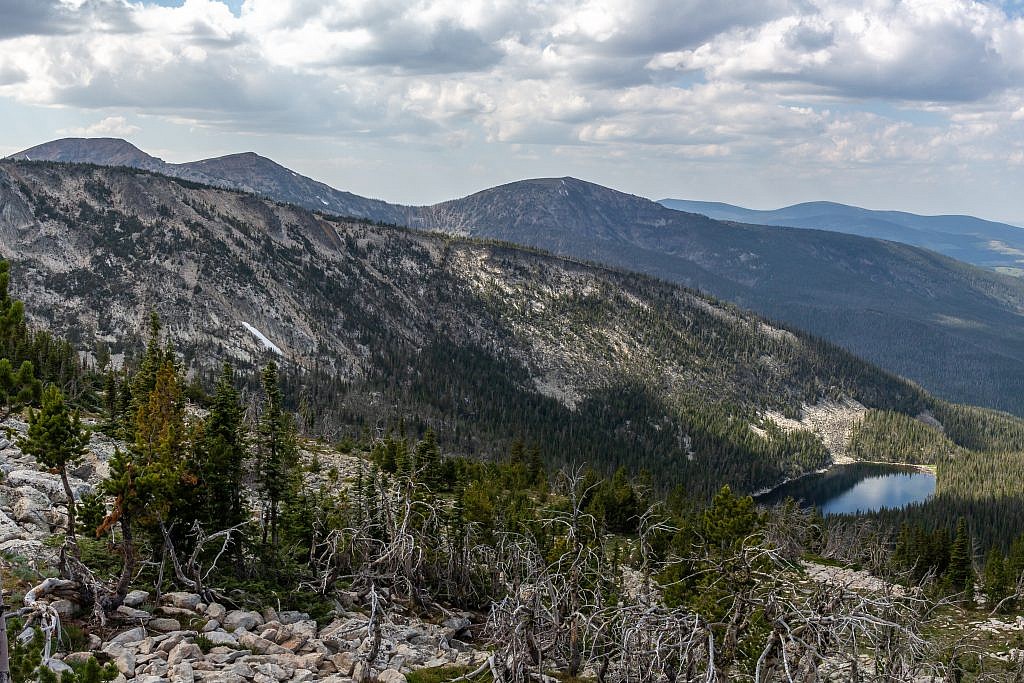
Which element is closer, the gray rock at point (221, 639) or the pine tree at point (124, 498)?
the gray rock at point (221, 639)

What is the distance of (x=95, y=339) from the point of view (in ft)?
537

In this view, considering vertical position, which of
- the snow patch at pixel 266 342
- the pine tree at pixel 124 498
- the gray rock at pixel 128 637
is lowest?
the snow patch at pixel 266 342

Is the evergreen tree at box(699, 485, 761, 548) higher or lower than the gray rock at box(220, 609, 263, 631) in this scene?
higher

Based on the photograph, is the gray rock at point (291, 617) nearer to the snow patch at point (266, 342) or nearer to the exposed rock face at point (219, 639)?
the exposed rock face at point (219, 639)

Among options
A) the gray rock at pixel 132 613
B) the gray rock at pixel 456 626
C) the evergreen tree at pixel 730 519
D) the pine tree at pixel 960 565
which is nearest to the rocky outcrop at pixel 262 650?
the gray rock at pixel 132 613

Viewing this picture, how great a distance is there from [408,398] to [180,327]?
62965 millimetres

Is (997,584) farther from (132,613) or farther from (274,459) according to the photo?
(132,613)

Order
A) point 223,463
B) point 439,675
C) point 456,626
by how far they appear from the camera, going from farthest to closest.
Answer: point 456,626 < point 223,463 < point 439,675

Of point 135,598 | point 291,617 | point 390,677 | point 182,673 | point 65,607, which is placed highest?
point 65,607

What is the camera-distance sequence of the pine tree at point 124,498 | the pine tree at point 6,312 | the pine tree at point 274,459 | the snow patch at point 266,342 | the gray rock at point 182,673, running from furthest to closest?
1. the snow patch at point 266,342
2. the pine tree at point 274,459
3. the pine tree at point 124,498
4. the gray rock at point 182,673
5. the pine tree at point 6,312

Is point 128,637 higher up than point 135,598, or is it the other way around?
point 128,637

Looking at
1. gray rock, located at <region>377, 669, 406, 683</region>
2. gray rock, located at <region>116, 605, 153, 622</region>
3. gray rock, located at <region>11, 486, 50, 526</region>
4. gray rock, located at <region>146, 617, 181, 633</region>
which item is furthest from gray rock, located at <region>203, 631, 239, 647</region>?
gray rock, located at <region>11, 486, 50, 526</region>

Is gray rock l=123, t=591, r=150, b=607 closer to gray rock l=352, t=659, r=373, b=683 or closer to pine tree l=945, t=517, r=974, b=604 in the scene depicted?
gray rock l=352, t=659, r=373, b=683

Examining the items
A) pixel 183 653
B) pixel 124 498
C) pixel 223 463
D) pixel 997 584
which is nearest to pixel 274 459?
pixel 223 463
